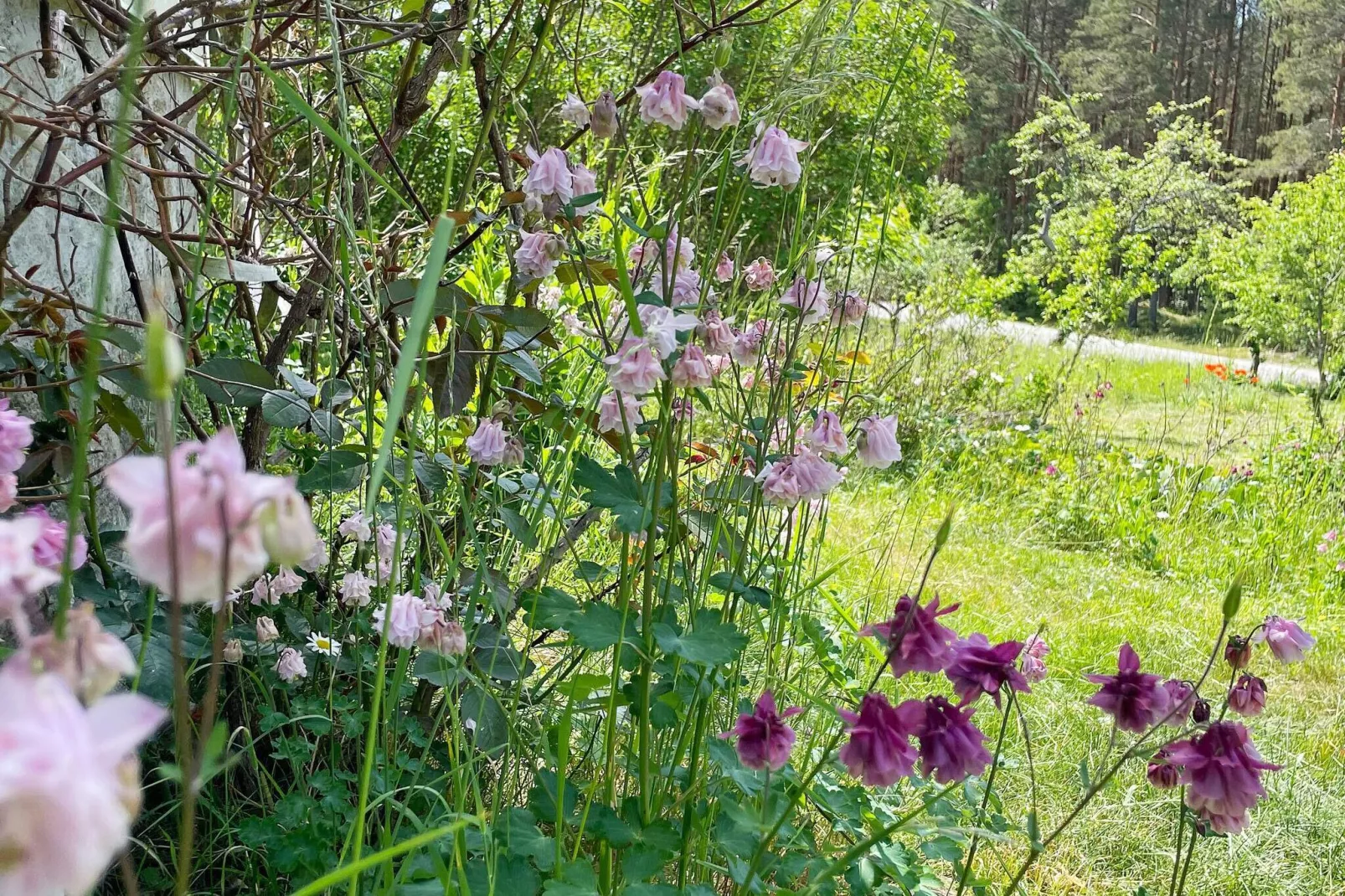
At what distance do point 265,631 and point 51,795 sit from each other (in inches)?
44.1

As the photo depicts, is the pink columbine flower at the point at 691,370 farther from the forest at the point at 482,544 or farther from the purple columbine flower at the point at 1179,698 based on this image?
the purple columbine flower at the point at 1179,698

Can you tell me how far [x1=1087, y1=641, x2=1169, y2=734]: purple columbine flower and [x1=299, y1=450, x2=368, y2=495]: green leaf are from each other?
88 centimetres

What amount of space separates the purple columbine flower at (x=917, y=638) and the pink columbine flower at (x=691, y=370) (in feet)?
1.03

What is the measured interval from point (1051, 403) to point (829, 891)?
5.65 metres

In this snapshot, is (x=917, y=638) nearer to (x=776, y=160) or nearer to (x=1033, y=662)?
(x=776, y=160)

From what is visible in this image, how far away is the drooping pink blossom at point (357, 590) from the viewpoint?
1.31 m

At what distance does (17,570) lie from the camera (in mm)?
356

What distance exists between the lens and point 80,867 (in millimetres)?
271

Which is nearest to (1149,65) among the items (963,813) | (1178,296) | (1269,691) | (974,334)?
(1178,296)

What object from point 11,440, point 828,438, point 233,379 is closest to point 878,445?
point 828,438

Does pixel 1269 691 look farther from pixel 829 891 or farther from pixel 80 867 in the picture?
pixel 80 867

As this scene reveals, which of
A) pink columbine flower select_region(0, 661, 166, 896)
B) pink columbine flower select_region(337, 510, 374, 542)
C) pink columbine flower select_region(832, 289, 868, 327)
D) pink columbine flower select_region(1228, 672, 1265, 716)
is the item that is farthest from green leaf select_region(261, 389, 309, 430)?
pink columbine flower select_region(1228, 672, 1265, 716)

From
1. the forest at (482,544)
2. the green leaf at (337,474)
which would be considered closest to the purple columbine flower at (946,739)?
the forest at (482,544)

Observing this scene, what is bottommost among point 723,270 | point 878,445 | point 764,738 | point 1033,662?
point 1033,662
